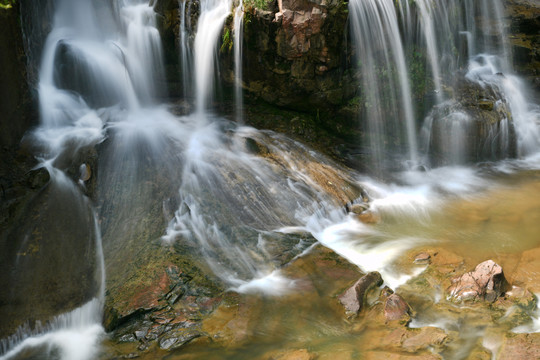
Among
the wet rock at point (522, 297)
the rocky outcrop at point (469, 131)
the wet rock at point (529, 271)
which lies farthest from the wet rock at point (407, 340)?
the rocky outcrop at point (469, 131)

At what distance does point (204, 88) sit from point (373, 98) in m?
3.39

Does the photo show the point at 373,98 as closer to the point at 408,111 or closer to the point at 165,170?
the point at 408,111

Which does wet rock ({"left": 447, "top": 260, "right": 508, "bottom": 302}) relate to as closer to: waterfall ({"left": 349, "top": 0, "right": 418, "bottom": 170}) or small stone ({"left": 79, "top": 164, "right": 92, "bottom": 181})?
waterfall ({"left": 349, "top": 0, "right": 418, "bottom": 170})

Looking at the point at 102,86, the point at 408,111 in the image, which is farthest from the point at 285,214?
the point at 102,86

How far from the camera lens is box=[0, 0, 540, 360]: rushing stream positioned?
5031 mm

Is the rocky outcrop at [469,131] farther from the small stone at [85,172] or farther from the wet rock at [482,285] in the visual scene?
the small stone at [85,172]

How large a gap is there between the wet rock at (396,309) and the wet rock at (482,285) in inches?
23.2

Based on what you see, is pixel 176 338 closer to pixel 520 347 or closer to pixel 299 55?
pixel 520 347

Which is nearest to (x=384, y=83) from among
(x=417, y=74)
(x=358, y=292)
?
(x=417, y=74)

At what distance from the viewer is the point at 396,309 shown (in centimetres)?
475

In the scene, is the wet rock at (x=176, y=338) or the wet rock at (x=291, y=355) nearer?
the wet rock at (x=291, y=355)

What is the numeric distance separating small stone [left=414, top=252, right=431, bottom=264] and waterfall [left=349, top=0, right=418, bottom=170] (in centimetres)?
304

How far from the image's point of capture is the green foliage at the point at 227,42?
8.43 meters

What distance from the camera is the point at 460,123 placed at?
8898 mm
